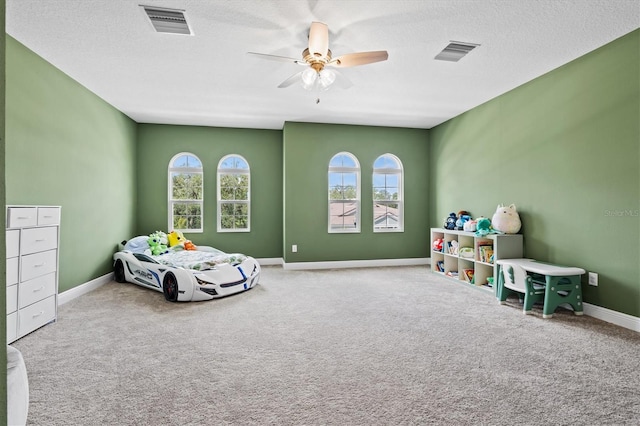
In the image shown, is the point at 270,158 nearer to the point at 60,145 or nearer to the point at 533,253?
the point at 60,145

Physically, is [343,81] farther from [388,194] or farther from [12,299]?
[12,299]

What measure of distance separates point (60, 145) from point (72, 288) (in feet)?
5.70

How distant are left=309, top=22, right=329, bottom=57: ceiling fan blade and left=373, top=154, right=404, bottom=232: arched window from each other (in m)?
3.76

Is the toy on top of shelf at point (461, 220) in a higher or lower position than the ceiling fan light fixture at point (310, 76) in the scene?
lower

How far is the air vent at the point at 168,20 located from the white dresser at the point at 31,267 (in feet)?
6.29

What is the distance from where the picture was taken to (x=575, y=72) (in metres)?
3.46

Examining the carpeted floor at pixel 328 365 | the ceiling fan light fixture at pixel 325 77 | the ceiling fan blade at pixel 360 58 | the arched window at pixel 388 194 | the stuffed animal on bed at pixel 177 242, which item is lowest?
the carpeted floor at pixel 328 365

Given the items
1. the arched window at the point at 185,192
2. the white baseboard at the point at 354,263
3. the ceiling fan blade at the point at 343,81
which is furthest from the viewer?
the arched window at the point at 185,192

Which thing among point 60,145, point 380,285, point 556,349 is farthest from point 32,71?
point 556,349

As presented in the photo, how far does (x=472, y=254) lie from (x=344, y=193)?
8.43 ft

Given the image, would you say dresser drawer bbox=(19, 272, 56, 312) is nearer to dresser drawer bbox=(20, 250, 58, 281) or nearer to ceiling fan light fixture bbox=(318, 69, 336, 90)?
dresser drawer bbox=(20, 250, 58, 281)

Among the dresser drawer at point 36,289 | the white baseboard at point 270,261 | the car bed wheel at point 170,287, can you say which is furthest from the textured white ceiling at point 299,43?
the white baseboard at point 270,261

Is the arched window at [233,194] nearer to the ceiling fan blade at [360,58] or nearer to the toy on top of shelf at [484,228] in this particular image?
the ceiling fan blade at [360,58]

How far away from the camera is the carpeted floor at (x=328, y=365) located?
5.68 ft
